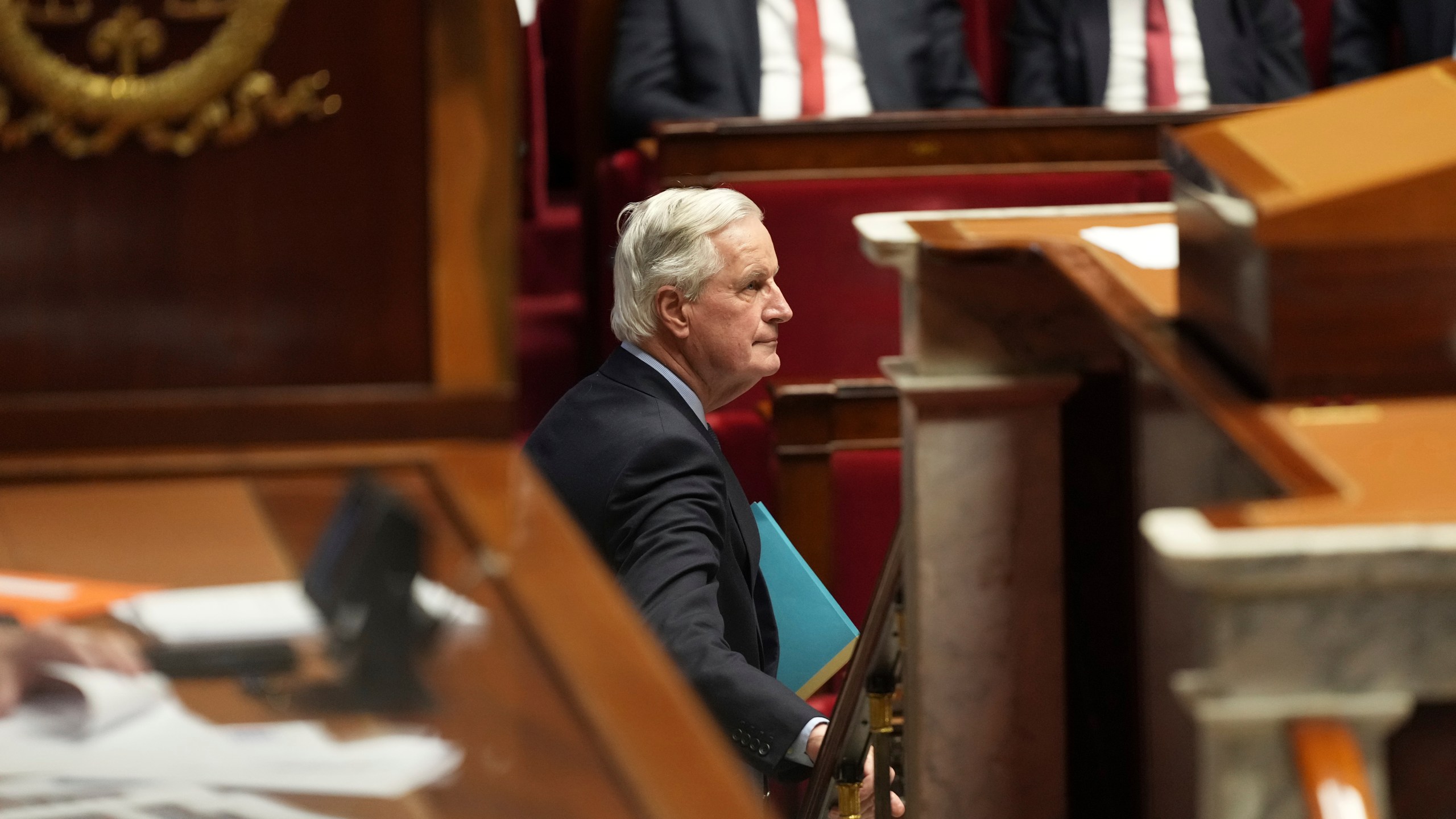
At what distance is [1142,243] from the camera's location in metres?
1.12

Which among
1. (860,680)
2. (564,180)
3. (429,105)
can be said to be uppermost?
(429,105)

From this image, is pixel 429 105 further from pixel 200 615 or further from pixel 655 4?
pixel 655 4

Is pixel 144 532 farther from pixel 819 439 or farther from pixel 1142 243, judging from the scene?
pixel 819 439

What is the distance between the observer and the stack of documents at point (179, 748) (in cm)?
44

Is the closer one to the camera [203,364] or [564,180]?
[203,364]

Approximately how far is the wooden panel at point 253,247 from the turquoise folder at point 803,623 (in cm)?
101

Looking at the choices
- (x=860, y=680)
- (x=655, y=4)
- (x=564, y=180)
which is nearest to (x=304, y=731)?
(x=860, y=680)

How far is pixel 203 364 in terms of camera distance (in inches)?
27.1

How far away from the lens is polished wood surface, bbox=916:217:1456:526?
0.62 m

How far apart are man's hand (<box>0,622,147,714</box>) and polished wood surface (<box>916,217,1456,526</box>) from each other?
1.22 ft

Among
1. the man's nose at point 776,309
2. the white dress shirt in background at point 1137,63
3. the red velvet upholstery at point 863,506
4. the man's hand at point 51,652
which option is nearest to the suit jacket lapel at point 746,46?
the white dress shirt in background at point 1137,63

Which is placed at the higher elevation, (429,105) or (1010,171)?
(429,105)

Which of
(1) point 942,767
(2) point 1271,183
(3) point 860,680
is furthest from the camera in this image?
(3) point 860,680

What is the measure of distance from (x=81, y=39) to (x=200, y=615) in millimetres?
280
